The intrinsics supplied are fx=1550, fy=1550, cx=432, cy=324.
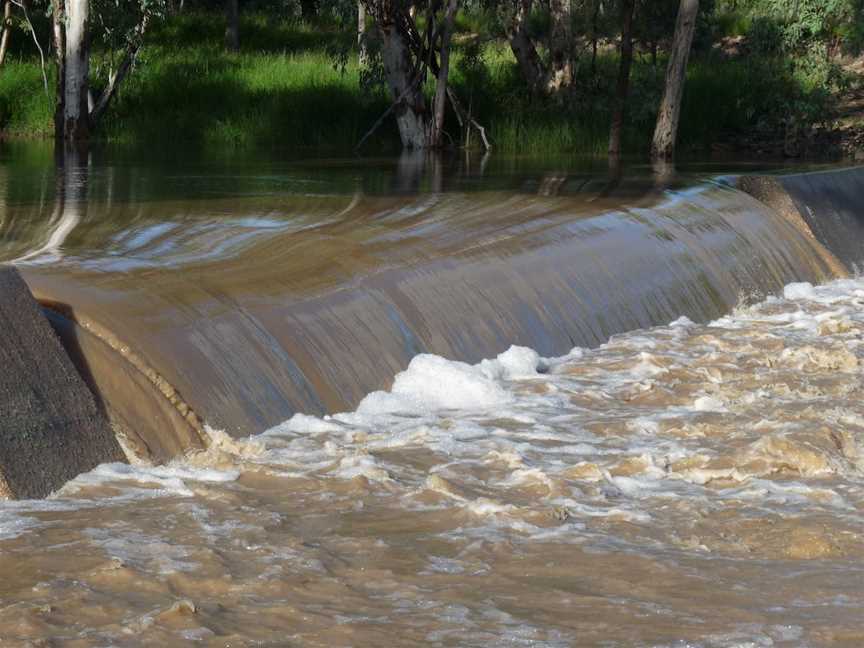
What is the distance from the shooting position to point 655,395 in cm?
790

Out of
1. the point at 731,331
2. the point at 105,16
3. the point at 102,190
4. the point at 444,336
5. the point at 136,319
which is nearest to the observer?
the point at 136,319

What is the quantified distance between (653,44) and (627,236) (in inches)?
740

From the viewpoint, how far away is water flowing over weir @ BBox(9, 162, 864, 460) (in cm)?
659

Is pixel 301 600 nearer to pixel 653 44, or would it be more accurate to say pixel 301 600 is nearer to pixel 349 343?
pixel 349 343

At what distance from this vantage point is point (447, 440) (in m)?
6.74

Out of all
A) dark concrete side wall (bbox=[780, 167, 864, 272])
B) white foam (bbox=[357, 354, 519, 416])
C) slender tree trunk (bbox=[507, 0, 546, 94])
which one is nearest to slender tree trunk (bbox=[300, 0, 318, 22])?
slender tree trunk (bbox=[507, 0, 546, 94])

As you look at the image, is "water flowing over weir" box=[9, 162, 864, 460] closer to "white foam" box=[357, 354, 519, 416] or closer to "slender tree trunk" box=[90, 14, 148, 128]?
"white foam" box=[357, 354, 519, 416]

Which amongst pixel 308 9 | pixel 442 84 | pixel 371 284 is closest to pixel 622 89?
pixel 442 84

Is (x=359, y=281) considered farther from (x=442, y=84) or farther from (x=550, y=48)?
(x=550, y=48)

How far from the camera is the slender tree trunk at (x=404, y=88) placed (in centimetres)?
2477

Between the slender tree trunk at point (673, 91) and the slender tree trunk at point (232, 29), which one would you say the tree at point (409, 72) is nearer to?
the slender tree trunk at point (673, 91)

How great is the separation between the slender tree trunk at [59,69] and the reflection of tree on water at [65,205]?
3.98 meters

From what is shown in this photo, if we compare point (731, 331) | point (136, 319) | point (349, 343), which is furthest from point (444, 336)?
point (731, 331)

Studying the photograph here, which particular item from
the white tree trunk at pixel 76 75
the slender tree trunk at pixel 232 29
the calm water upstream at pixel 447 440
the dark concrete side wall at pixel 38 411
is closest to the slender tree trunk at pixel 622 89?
the white tree trunk at pixel 76 75
